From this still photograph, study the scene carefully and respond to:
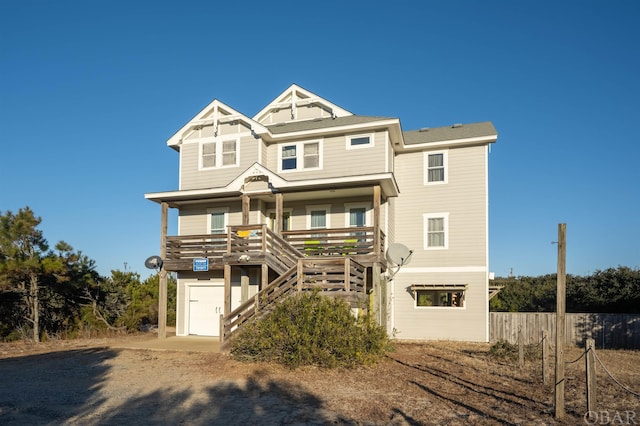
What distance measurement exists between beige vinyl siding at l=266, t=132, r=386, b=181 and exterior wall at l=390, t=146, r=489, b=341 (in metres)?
2.87

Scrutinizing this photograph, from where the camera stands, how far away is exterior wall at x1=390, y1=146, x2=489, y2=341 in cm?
2086

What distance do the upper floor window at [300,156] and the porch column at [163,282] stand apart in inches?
201

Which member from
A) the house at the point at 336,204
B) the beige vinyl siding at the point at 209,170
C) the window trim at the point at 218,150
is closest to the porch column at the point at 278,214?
the house at the point at 336,204

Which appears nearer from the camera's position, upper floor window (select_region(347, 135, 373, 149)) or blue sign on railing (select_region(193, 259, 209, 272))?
blue sign on railing (select_region(193, 259, 209, 272))

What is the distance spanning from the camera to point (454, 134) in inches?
868

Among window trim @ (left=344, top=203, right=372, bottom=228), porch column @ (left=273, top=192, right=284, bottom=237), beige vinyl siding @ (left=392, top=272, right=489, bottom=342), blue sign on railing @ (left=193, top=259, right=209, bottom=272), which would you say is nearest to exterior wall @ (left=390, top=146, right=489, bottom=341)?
beige vinyl siding @ (left=392, top=272, right=489, bottom=342)

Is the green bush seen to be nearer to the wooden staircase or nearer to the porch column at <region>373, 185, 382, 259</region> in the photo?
the wooden staircase

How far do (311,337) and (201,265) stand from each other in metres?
8.17

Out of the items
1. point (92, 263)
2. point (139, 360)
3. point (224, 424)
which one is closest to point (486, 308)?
point (139, 360)

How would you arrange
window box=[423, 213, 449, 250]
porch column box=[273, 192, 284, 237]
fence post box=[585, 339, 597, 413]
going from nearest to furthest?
fence post box=[585, 339, 597, 413]
porch column box=[273, 192, 284, 237]
window box=[423, 213, 449, 250]

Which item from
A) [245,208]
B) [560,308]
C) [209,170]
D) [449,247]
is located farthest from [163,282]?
[560,308]

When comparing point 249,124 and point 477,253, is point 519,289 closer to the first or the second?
point 477,253

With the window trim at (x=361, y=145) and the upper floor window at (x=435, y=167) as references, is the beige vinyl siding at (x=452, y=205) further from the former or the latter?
the window trim at (x=361, y=145)

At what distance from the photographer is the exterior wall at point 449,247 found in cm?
2086
